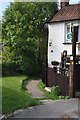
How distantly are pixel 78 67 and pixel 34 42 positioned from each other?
13.6 metres

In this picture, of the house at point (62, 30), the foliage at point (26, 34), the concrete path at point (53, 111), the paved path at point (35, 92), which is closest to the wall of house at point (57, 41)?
the house at point (62, 30)

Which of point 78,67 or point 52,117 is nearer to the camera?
point 52,117

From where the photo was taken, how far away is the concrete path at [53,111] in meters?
9.66

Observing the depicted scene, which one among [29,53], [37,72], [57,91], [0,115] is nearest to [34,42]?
[29,53]

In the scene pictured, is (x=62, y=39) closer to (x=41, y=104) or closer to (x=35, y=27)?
(x=35, y=27)

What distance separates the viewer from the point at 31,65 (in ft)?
87.9

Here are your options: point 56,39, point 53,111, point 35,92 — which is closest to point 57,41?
point 56,39

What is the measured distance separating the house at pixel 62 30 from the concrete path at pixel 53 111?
9933mm

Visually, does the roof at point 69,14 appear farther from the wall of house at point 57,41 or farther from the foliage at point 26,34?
the foliage at point 26,34

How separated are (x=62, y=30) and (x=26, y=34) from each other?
5140 mm

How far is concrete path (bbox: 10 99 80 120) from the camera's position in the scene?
9.66 meters

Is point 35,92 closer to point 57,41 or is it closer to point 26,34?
point 57,41

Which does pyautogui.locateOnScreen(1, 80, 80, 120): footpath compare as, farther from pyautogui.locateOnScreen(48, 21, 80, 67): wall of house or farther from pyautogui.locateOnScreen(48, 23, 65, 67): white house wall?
pyautogui.locateOnScreen(48, 23, 65, 67): white house wall

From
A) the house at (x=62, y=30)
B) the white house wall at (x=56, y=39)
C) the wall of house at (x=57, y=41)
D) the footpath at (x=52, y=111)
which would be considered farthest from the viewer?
the white house wall at (x=56, y=39)
